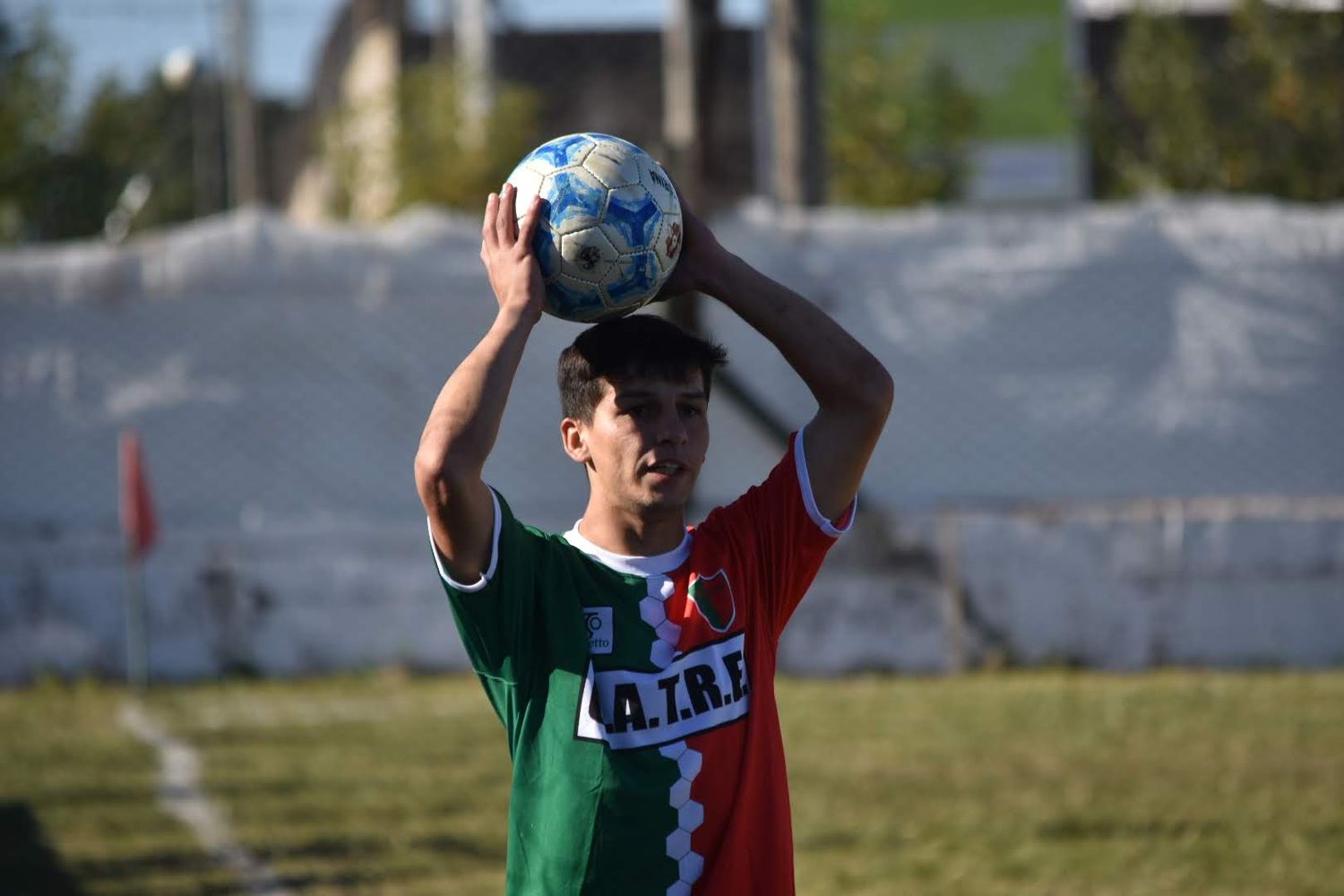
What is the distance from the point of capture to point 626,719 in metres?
3.34

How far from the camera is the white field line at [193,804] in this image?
21.9 ft

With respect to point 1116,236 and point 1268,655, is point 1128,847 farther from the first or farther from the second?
point 1116,236

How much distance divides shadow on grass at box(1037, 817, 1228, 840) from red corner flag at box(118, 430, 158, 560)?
5686 millimetres

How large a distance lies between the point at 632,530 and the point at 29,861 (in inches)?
169

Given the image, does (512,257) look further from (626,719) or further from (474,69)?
(474,69)

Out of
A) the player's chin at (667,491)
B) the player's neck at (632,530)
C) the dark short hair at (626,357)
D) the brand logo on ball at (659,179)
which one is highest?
the brand logo on ball at (659,179)

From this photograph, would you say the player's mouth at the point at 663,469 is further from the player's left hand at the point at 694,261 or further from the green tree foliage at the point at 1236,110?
the green tree foliage at the point at 1236,110

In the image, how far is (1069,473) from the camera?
11359 mm

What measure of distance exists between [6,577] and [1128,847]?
23.5 feet

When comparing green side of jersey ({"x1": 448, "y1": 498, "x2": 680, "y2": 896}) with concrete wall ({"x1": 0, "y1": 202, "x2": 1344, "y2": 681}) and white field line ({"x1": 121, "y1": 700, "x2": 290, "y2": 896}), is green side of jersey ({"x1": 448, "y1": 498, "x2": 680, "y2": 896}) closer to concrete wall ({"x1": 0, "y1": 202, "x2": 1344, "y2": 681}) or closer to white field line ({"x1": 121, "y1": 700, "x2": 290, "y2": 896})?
white field line ({"x1": 121, "y1": 700, "x2": 290, "y2": 896})

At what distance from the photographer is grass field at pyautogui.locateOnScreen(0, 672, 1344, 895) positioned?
654 centimetres

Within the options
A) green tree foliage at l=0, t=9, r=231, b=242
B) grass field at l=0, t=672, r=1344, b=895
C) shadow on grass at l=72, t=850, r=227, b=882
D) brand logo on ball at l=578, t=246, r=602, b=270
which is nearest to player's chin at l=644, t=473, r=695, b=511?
brand logo on ball at l=578, t=246, r=602, b=270

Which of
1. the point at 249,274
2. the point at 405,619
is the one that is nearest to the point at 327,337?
the point at 249,274

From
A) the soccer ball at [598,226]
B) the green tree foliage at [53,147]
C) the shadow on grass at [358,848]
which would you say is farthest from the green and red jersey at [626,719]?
the green tree foliage at [53,147]
